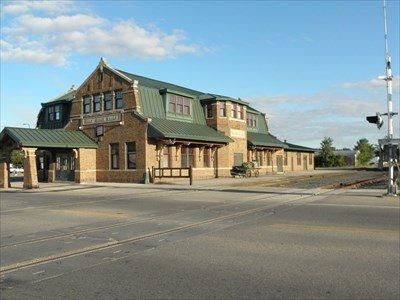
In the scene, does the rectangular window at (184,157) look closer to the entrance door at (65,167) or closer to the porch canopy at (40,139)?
the porch canopy at (40,139)

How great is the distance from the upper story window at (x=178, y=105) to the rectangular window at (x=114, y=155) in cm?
512

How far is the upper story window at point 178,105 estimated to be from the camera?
37581 millimetres

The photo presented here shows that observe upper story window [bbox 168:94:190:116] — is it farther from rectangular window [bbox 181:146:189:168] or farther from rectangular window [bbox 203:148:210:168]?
rectangular window [bbox 203:148:210:168]

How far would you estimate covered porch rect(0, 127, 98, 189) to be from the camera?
30.8m

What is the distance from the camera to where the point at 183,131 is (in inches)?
1389

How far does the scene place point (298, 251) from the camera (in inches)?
327

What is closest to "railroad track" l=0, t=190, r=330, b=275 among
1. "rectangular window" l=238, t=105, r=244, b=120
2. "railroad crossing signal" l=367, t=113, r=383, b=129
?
"railroad crossing signal" l=367, t=113, r=383, b=129

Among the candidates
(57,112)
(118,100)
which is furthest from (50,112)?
(118,100)

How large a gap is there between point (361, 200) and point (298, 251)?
1056 centimetres

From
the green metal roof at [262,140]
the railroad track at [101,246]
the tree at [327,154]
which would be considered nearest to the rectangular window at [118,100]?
the green metal roof at [262,140]

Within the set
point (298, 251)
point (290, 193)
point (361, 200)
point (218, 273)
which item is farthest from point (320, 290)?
point (290, 193)

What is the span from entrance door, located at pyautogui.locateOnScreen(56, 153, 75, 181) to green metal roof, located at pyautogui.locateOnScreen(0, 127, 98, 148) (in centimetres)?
215

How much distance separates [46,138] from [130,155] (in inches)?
240

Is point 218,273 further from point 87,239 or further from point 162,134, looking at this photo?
point 162,134
